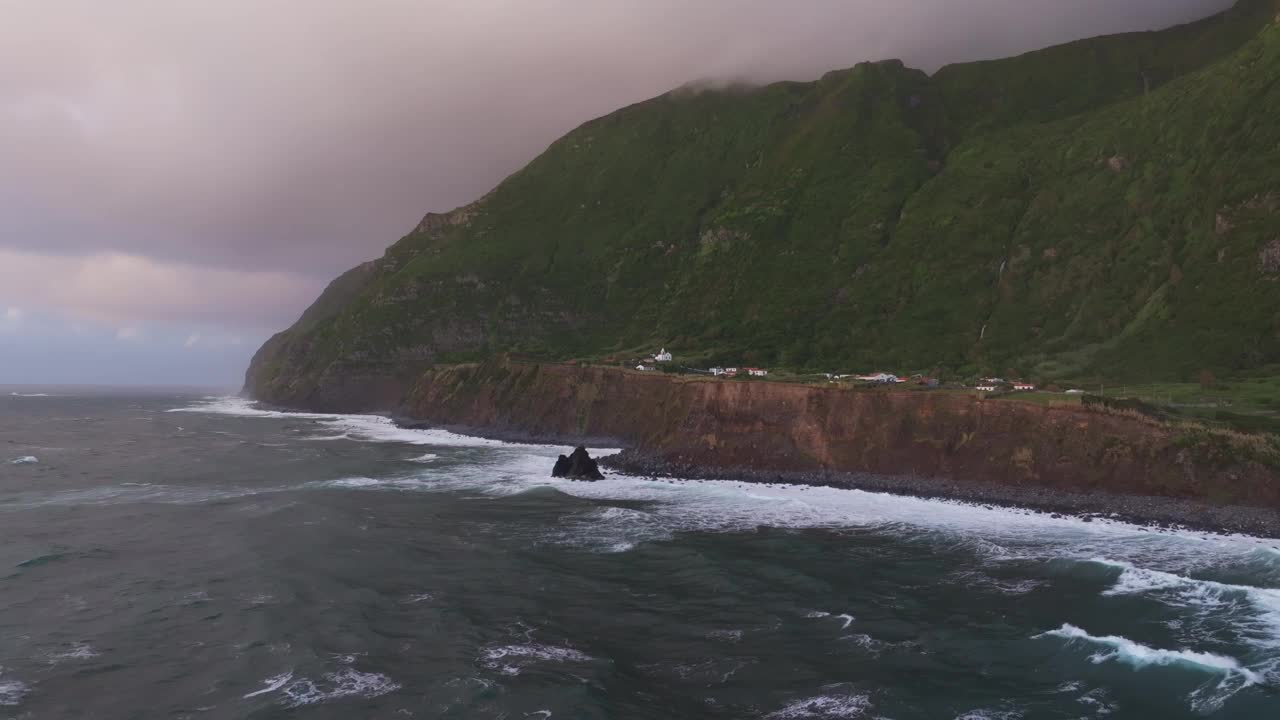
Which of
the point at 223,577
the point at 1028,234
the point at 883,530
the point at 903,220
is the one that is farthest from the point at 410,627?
the point at 903,220

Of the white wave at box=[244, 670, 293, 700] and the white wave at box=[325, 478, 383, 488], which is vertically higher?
the white wave at box=[325, 478, 383, 488]

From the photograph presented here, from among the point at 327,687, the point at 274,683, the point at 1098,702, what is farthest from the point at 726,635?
A: the point at 274,683

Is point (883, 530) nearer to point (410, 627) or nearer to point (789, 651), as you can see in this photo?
point (789, 651)

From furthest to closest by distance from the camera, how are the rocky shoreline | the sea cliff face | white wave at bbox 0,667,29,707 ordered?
1. the sea cliff face
2. the rocky shoreline
3. white wave at bbox 0,667,29,707

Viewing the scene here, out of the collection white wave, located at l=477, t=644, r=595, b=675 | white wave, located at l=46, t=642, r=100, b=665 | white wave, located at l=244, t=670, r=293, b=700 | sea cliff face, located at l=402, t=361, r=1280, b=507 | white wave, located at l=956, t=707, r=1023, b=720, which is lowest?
white wave, located at l=956, t=707, r=1023, b=720

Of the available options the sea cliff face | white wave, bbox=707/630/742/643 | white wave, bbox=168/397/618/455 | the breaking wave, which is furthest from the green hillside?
the breaking wave

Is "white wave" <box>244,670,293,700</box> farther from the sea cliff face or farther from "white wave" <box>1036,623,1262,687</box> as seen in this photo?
the sea cliff face

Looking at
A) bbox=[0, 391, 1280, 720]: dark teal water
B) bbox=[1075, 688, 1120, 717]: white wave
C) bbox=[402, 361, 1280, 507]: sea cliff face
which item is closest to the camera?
bbox=[1075, 688, 1120, 717]: white wave
